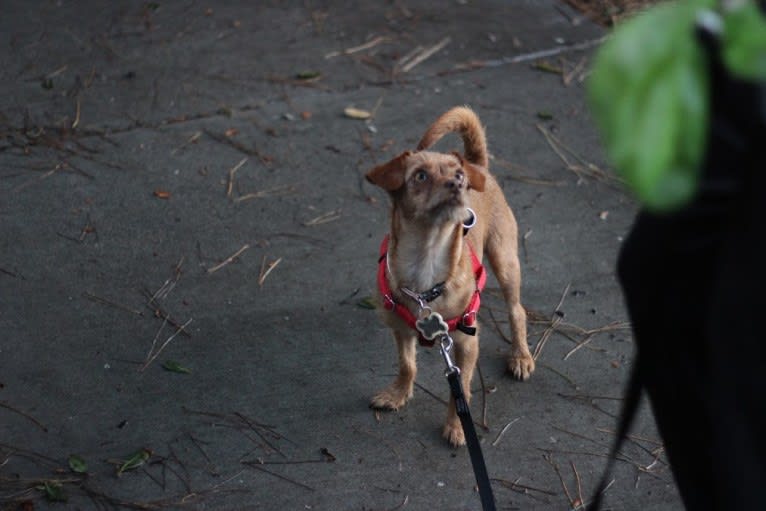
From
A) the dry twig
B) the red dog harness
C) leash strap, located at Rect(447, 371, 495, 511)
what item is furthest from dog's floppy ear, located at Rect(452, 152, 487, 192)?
the dry twig

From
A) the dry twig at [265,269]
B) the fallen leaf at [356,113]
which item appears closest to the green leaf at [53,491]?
the dry twig at [265,269]

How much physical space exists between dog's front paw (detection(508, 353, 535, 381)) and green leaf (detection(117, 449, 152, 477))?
1.53m

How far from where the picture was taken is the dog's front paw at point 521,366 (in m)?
4.15

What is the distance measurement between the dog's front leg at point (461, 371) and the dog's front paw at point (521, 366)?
1.19 feet

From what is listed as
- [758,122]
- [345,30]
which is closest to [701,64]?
[758,122]

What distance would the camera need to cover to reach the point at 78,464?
11.5ft

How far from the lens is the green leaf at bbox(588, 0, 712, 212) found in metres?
1.32

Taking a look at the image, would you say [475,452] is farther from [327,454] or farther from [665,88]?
[665,88]

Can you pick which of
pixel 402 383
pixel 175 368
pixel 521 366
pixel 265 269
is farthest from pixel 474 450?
pixel 265 269

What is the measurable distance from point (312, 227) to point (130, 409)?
1.51m

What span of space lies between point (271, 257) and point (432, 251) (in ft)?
4.47

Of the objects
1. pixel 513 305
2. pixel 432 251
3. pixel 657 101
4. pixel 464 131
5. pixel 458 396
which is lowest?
pixel 513 305

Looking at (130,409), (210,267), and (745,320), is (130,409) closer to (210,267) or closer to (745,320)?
(210,267)

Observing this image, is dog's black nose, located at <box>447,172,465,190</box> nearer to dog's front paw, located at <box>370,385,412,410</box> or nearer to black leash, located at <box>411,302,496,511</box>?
black leash, located at <box>411,302,496,511</box>
